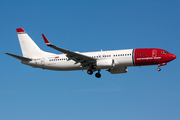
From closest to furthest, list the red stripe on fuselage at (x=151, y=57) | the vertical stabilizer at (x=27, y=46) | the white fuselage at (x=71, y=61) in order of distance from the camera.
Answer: the red stripe on fuselage at (x=151, y=57)
the white fuselage at (x=71, y=61)
the vertical stabilizer at (x=27, y=46)

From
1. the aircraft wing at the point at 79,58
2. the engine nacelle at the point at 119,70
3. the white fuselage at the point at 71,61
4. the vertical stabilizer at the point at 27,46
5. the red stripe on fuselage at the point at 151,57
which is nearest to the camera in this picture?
the aircraft wing at the point at 79,58

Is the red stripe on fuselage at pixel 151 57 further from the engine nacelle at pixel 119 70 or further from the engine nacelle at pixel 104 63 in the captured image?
the engine nacelle at pixel 119 70

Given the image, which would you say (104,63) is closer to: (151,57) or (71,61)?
(71,61)

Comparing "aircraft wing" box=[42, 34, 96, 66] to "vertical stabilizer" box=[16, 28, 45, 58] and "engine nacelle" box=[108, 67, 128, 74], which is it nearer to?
"engine nacelle" box=[108, 67, 128, 74]

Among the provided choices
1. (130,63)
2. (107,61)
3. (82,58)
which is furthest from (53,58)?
(130,63)

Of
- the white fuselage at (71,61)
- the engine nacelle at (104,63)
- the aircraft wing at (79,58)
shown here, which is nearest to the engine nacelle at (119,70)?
the white fuselage at (71,61)

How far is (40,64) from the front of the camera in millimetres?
54625

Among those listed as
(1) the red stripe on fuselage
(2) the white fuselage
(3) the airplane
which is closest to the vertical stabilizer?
(3) the airplane

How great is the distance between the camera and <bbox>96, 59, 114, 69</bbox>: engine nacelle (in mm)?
49906

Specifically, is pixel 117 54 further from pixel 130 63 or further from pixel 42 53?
pixel 42 53

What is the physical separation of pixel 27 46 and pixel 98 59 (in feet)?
49.4

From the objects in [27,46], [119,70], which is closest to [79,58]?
[119,70]

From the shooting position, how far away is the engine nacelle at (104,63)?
49.9 metres

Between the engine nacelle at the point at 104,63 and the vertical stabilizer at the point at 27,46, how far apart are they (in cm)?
1199
